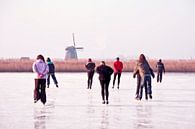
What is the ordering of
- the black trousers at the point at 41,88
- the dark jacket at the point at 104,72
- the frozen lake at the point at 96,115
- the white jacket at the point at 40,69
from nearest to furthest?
the frozen lake at the point at 96,115, the dark jacket at the point at 104,72, the white jacket at the point at 40,69, the black trousers at the point at 41,88

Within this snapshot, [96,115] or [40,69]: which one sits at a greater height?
[40,69]

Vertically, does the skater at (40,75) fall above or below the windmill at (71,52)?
below

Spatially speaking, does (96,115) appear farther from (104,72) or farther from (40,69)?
(40,69)

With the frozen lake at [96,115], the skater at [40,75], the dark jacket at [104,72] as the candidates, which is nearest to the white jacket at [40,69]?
the skater at [40,75]

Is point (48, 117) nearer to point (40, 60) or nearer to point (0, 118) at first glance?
point (0, 118)

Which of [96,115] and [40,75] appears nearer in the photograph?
[96,115]

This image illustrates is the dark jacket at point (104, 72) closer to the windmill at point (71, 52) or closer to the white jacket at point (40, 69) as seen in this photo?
the white jacket at point (40, 69)

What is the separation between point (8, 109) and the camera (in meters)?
14.7

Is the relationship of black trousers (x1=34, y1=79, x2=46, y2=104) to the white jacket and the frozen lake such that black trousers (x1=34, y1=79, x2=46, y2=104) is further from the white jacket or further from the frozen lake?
the frozen lake

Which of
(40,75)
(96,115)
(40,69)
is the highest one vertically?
(40,69)

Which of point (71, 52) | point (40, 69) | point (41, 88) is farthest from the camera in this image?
point (71, 52)

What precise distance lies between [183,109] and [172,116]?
2040 millimetres

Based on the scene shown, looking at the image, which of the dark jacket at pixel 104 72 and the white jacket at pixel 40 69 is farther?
the white jacket at pixel 40 69

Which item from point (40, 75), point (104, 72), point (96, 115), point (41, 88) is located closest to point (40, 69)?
point (40, 75)
